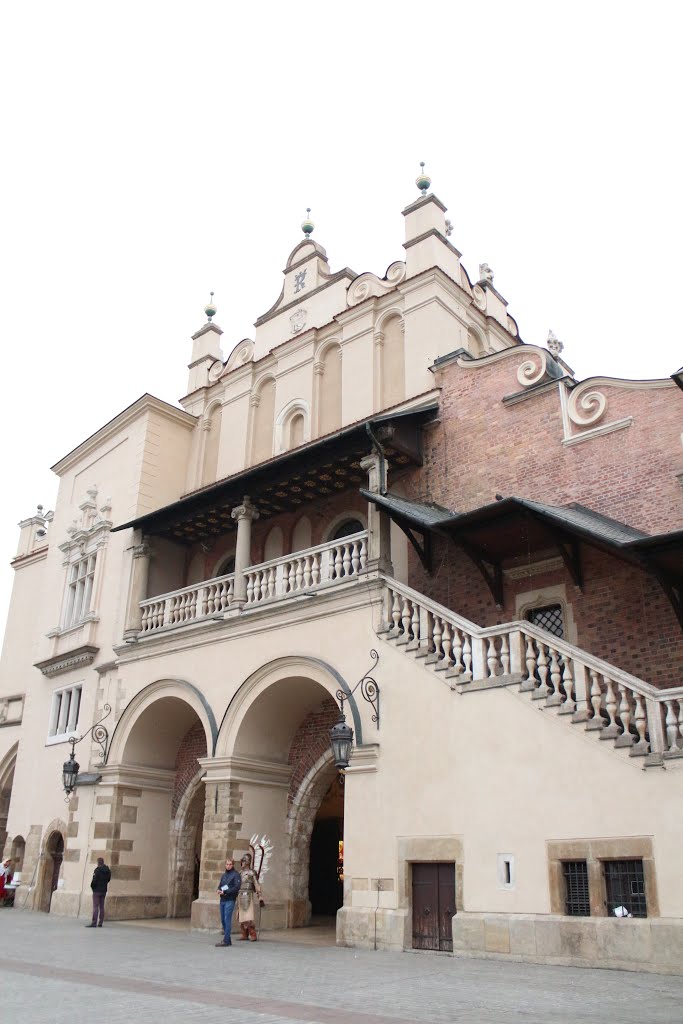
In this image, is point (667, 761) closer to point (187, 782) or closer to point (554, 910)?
point (554, 910)

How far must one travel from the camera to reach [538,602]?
564 inches

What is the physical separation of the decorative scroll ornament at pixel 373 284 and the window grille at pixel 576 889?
1274 cm

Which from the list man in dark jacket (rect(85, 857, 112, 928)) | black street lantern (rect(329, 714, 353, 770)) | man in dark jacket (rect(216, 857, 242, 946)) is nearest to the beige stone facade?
black street lantern (rect(329, 714, 353, 770))

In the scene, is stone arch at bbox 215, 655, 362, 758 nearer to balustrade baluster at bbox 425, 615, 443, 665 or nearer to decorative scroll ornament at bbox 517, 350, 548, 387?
balustrade baluster at bbox 425, 615, 443, 665

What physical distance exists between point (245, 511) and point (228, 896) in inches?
286

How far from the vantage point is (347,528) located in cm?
1797

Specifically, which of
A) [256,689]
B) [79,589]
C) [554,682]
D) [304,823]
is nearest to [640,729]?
[554,682]

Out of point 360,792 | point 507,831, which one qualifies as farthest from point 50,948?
point 507,831

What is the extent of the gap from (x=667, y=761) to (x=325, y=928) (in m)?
8.63

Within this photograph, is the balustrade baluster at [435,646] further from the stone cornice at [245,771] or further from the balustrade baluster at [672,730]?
the stone cornice at [245,771]

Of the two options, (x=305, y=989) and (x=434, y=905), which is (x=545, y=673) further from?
(x=305, y=989)

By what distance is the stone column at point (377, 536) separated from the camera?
14.5 metres

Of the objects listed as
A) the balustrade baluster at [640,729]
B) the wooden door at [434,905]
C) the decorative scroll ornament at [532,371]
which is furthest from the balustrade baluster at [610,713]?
the decorative scroll ornament at [532,371]

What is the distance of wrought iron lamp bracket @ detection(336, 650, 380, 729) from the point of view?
13547 millimetres
